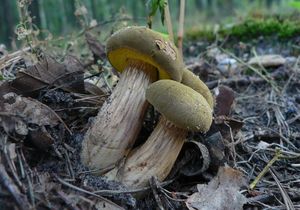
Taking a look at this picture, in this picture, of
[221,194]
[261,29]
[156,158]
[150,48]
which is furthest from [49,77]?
[261,29]

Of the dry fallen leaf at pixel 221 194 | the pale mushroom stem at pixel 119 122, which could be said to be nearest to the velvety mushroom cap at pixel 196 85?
the pale mushroom stem at pixel 119 122

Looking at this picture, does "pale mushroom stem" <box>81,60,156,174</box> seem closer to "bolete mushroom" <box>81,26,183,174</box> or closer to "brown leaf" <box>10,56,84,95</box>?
"bolete mushroom" <box>81,26,183,174</box>

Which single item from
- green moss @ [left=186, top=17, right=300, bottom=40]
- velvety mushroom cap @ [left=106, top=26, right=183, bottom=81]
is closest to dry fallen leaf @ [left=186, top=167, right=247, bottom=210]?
velvety mushroom cap @ [left=106, top=26, right=183, bottom=81]

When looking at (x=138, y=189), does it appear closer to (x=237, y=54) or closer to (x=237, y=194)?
(x=237, y=194)

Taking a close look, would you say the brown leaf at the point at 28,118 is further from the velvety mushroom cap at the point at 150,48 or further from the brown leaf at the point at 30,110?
the velvety mushroom cap at the point at 150,48

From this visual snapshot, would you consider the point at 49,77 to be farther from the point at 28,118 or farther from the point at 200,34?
the point at 200,34
